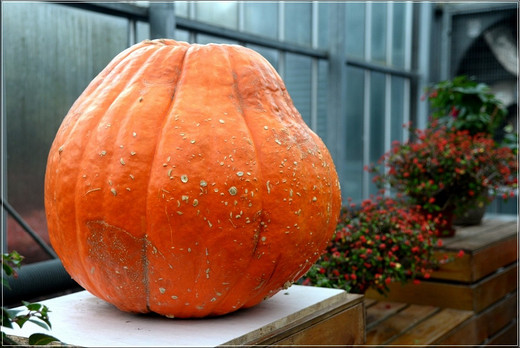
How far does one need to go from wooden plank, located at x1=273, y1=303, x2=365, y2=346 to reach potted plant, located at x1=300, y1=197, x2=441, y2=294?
51 cm

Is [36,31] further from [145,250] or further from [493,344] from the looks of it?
[493,344]

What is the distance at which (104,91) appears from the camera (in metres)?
1.20

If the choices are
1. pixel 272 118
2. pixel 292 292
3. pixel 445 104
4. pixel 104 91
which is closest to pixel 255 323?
pixel 292 292

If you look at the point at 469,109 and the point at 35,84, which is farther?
the point at 469,109

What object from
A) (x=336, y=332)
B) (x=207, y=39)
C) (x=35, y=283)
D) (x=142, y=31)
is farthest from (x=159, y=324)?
(x=207, y=39)

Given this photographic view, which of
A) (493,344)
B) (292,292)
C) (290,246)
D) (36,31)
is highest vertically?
(36,31)

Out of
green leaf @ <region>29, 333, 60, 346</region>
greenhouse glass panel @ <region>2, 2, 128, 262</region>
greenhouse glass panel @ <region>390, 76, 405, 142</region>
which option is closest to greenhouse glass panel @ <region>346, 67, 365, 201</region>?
greenhouse glass panel @ <region>390, 76, 405, 142</region>

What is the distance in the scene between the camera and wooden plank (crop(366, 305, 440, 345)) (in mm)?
2306

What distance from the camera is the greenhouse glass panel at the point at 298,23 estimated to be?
17.3ft

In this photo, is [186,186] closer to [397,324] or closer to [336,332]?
[336,332]

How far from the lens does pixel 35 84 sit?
3084mm

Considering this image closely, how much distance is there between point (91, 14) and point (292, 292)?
2.49 meters

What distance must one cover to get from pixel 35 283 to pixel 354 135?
4975mm

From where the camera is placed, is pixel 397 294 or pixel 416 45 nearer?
pixel 397 294
